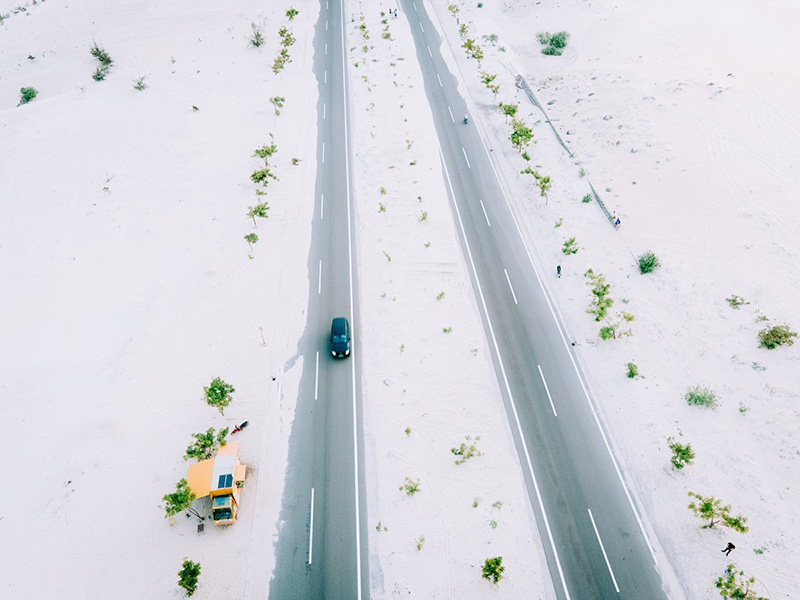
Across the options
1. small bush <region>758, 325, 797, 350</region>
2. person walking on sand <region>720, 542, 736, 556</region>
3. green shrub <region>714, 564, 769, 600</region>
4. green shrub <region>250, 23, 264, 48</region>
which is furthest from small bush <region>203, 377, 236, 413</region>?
green shrub <region>250, 23, 264, 48</region>

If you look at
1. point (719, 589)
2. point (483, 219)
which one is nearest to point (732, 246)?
point (483, 219)

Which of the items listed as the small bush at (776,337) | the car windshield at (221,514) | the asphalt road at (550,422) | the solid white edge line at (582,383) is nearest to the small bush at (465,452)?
the asphalt road at (550,422)

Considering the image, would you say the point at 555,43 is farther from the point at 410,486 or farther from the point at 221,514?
the point at 221,514

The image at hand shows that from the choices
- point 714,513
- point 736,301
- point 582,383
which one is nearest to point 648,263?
point 736,301

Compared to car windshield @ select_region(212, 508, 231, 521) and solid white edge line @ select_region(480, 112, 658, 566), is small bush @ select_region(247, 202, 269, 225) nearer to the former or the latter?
solid white edge line @ select_region(480, 112, 658, 566)

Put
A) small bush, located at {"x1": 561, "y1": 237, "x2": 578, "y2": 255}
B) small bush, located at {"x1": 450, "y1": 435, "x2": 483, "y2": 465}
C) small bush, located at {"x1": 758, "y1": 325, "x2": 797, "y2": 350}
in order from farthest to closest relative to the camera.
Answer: small bush, located at {"x1": 561, "y1": 237, "x2": 578, "y2": 255}
small bush, located at {"x1": 758, "y1": 325, "x2": 797, "y2": 350}
small bush, located at {"x1": 450, "y1": 435, "x2": 483, "y2": 465}

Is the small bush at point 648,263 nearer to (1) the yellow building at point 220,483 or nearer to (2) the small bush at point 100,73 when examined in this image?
(1) the yellow building at point 220,483
